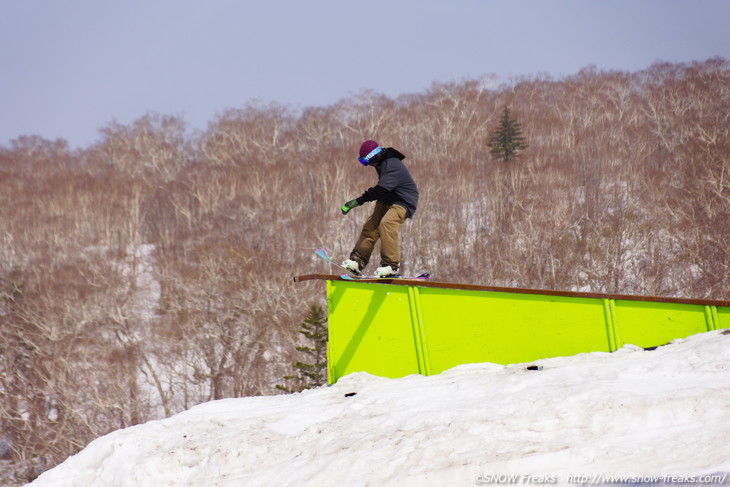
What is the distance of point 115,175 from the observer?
98188 mm

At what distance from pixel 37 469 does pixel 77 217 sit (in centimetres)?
3698

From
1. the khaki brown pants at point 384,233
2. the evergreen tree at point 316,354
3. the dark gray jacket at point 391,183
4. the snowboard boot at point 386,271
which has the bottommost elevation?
the evergreen tree at point 316,354

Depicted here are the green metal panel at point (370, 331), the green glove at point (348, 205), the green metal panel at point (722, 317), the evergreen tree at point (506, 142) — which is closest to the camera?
the green metal panel at point (722, 317)

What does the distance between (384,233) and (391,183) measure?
2.10ft

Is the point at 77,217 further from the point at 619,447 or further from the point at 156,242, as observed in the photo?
the point at 619,447

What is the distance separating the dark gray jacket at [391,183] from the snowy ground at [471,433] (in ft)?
7.49

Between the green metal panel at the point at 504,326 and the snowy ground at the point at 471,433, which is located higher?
the green metal panel at the point at 504,326

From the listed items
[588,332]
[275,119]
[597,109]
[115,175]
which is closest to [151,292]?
[115,175]

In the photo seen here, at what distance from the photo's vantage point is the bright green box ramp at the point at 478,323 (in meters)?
8.81

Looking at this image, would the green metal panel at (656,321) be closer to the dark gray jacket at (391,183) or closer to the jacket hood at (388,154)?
the dark gray jacket at (391,183)

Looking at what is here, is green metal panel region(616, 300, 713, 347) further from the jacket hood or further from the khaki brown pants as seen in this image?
the jacket hood

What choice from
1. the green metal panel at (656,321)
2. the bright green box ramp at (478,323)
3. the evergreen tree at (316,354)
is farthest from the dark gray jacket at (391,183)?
the evergreen tree at (316,354)

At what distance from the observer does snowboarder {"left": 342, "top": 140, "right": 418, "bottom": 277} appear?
33.7ft

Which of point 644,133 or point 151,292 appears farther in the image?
point 644,133
